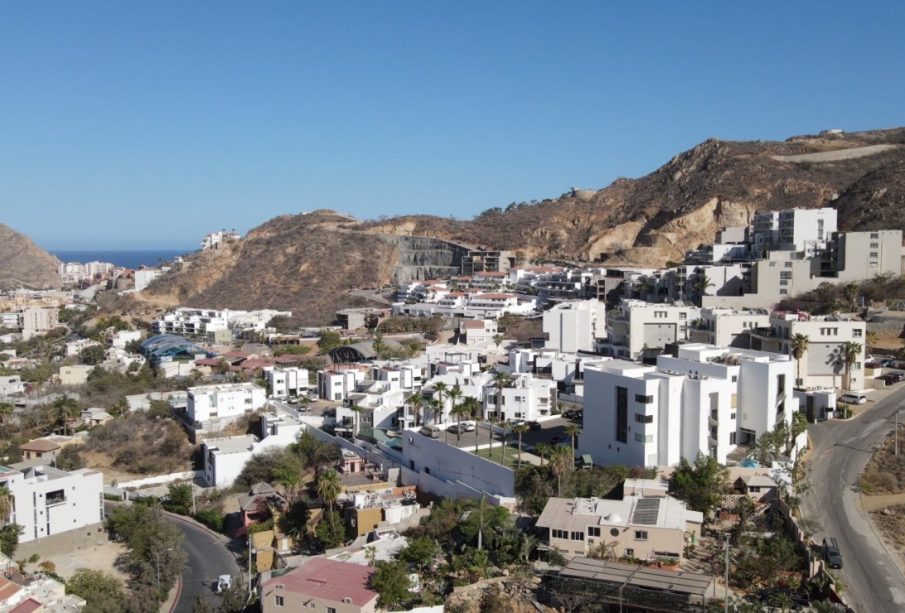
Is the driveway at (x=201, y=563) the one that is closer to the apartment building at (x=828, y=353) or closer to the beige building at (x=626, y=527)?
the beige building at (x=626, y=527)

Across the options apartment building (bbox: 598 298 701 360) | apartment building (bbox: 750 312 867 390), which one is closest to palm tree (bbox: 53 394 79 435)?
apartment building (bbox: 598 298 701 360)

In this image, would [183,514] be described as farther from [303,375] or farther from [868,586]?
[868,586]

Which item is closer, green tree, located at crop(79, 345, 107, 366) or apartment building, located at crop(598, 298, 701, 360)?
apartment building, located at crop(598, 298, 701, 360)

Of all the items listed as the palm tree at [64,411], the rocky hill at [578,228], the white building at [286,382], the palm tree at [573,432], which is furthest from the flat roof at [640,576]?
the rocky hill at [578,228]

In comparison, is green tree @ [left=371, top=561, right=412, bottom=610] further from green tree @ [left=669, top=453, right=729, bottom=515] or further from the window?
the window

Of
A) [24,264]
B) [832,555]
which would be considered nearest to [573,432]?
[832,555]

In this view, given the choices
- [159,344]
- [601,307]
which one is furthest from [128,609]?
[159,344]

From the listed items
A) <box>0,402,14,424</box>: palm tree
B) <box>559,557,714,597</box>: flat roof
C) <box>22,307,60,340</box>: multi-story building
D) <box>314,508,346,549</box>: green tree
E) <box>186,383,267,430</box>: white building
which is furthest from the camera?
<box>22,307,60,340</box>: multi-story building
